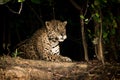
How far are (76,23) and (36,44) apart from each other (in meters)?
1.61

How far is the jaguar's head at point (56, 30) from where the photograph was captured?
9336 millimetres

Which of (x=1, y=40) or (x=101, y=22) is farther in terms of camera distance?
(x=1, y=40)

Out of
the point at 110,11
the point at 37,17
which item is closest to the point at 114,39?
the point at 110,11

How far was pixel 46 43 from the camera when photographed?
375 inches

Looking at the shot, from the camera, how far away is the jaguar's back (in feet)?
30.6

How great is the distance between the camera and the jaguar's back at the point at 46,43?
9336mm

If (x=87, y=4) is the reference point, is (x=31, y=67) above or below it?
below

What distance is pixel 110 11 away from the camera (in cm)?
890

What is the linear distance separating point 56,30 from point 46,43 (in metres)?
0.39

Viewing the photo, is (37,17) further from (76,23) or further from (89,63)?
(89,63)

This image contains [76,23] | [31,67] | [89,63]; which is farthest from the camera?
[76,23]

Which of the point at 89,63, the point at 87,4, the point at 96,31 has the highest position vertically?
the point at 87,4

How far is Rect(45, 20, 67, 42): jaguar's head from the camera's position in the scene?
934 cm

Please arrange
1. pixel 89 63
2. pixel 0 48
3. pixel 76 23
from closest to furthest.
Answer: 1. pixel 89 63
2. pixel 76 23
3. pixel 0 48
